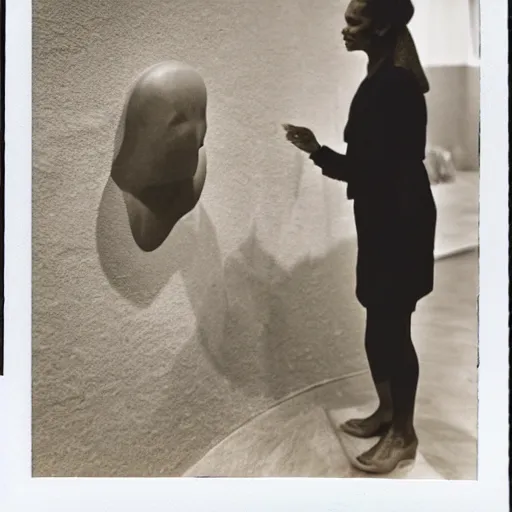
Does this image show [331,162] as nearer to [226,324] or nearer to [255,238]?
[255,238]

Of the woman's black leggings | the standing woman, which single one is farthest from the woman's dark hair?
the woman's black leggings

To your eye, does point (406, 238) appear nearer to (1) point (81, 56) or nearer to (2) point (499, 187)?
(2) point (499, 187)

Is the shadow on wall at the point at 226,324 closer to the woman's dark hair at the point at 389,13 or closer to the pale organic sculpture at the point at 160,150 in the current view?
the pale organic sculpture at the point at 160,150

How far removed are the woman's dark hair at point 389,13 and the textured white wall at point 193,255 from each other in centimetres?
8

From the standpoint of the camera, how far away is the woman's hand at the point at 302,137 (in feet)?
4.58

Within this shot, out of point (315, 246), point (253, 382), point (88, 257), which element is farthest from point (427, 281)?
point (88, 257)

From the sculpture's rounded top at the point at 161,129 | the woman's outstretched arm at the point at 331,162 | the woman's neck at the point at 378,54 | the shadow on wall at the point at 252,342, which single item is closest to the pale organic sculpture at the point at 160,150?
the sculpture's rounded top at the point at 161,129

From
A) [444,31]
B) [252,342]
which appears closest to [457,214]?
[444,31]

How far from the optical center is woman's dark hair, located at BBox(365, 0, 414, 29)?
4.55 feet

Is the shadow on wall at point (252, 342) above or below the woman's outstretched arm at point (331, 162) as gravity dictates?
below

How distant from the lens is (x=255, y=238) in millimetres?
1403

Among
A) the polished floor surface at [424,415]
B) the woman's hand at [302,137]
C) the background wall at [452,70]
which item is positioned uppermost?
the background wall at [452,70]

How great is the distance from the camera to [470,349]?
1382mm
